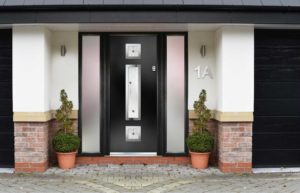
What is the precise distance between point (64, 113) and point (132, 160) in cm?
187

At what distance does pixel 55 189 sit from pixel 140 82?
3.45 metres

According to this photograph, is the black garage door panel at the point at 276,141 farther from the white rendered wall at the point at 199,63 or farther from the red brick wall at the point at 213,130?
the white rendered wall at the point at 199,63

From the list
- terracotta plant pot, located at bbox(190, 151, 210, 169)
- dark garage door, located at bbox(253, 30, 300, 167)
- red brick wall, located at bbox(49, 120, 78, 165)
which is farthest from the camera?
red brick wall, located at bbox(49, 120, 78, 165)

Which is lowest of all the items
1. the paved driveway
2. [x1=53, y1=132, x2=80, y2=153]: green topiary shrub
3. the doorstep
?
the paved driveway

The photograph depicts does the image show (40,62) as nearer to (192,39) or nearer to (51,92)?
(51,92)

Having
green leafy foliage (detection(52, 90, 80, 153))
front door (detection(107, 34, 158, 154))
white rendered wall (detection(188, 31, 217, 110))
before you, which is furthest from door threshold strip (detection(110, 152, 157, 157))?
white rendered wall (detection(188, 31, 217, 110))

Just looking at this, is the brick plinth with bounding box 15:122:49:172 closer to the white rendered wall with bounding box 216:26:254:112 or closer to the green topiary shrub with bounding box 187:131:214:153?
the green topiary shrub with bounding box 187:131:214:153

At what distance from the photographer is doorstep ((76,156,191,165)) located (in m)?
10.9

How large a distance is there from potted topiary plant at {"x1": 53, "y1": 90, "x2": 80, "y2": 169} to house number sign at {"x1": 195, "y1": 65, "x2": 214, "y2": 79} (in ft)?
9.71

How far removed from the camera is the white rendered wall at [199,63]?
10961 millimetres

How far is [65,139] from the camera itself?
A: 10.3m
